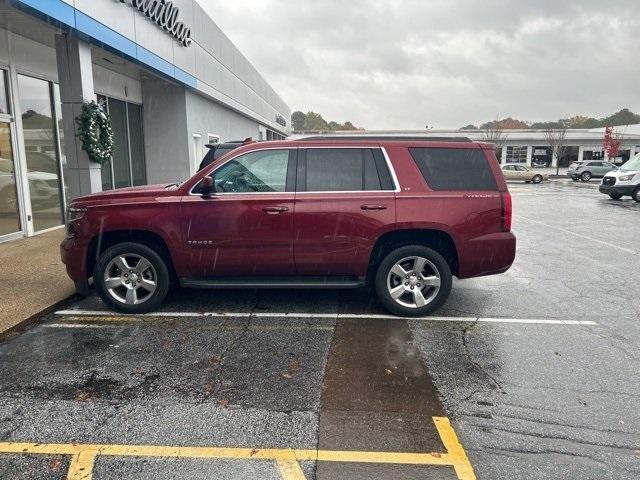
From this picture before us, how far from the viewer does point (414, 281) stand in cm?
533

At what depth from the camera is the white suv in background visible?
20141 mm

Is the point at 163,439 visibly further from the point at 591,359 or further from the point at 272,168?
the point at 591,359

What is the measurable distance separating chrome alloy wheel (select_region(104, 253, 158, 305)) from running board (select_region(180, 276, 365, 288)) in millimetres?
384

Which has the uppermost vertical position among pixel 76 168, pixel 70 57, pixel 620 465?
pixel 70 57

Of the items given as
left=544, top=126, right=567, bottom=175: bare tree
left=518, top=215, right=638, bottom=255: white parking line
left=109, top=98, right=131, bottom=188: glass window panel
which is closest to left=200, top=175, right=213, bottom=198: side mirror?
left=518, top=215, right=638, bottom=255: white parking line

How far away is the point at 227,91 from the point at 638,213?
15.8 metres

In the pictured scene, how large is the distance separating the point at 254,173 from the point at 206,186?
55cm

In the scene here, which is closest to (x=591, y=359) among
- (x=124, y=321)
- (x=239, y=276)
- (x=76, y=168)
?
(x=239, y=276)

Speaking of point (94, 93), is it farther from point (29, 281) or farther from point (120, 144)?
point (29, 281)

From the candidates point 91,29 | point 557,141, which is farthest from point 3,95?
A: point 557,141

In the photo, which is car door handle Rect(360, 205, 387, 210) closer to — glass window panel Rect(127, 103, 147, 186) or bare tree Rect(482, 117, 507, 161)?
glass window panel Rect(127, 103, 147, 186)

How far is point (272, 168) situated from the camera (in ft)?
17.6

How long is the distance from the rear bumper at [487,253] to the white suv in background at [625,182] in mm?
18586

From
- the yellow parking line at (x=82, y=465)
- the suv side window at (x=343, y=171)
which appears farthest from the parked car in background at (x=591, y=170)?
the yellow parking line at (x=82, y=465)
